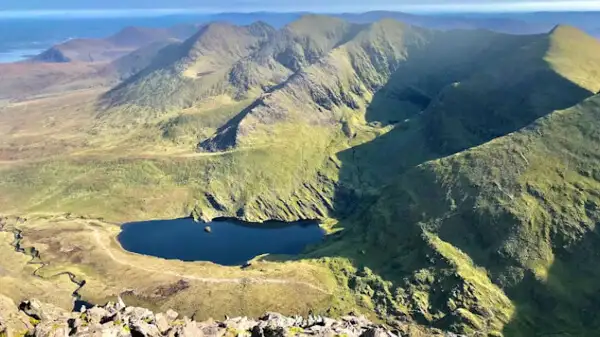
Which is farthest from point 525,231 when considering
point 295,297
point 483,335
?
point 295,297

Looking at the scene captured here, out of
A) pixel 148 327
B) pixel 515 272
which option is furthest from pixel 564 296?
pixel 148 327

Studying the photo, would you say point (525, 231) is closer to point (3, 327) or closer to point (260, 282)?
point (260, 282)

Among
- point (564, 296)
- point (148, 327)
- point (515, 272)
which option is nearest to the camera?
point (148, 327)

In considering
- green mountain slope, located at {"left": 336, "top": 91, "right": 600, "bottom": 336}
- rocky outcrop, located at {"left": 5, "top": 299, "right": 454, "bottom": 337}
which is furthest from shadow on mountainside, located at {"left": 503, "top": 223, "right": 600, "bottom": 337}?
rocky outcrop, located at {"left": 5, "top": 299, "right": 454, "bottom": 337}

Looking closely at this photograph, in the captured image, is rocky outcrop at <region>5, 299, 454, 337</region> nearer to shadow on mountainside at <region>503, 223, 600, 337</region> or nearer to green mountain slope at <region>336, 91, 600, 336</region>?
green mountain slope at <region>336, 91, 600, 336</region>

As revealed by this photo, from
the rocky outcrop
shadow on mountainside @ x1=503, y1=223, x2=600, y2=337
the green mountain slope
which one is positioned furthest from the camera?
the green mountain slope

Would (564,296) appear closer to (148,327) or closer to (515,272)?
(515,272)

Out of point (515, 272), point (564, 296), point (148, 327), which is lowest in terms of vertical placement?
point (564, 296)

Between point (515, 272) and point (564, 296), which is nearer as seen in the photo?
point (564, 296)

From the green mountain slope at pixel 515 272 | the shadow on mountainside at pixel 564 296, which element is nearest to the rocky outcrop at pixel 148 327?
the green mountain slope at pixel 515 272

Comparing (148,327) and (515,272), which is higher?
(148,327)
